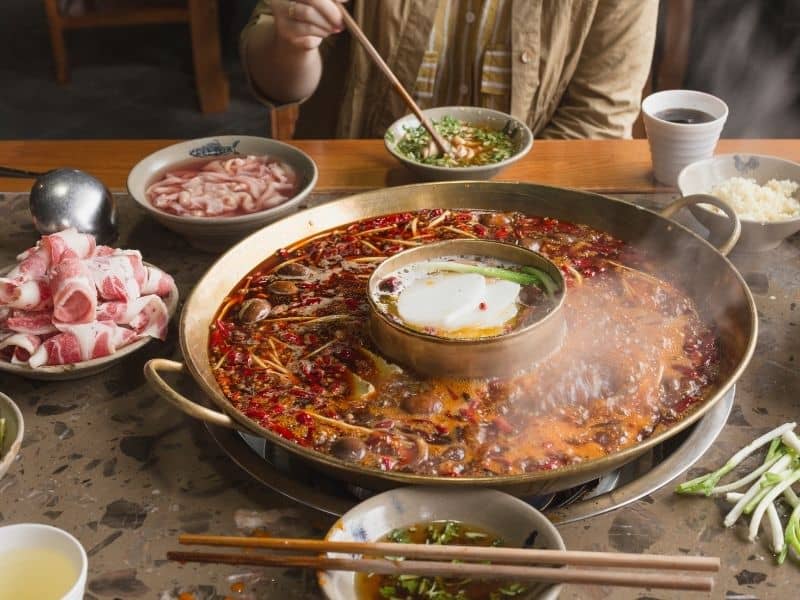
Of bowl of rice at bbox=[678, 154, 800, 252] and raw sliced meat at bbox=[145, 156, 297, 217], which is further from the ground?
bowl of rice at bbox=[678, 154, 800, 252]

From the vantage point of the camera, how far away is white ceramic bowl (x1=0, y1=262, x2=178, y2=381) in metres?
1.95

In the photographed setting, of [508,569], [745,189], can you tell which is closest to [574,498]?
[508,569]

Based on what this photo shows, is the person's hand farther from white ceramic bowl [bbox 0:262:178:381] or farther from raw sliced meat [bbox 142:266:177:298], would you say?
white ceramic bowl [bbox 0:262:178:381]

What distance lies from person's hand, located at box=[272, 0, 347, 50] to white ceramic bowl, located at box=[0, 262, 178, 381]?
1310mm

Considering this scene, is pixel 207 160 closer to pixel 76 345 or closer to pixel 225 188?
pixel 225 188

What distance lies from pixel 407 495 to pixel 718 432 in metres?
0.74

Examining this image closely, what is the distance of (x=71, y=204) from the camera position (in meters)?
2.46

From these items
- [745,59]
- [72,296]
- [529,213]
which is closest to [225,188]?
[72,296]

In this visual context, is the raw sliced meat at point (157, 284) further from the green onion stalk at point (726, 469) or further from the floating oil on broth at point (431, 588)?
the green onion stalk at point (726, 469)

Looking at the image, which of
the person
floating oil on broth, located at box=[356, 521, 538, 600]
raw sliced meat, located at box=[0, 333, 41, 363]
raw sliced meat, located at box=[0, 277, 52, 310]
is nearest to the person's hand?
the person

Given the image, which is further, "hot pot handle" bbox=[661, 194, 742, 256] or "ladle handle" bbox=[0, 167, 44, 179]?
"ladle handle" bbox=[0, 167, 44, 179]

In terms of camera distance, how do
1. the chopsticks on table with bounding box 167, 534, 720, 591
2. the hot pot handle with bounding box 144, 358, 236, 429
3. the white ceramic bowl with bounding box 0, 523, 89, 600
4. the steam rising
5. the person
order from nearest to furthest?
the chopsticks on table with bounding box 167, 534, 720, 591
the white ceramic bowl with bounding box 0, 523, 89, 600
the hot pot handle with bounding box 144, 358, 236, 429
the person
the steam rising

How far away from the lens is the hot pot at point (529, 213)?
5.01ft

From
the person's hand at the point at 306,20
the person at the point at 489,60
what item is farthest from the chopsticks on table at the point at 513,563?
the person at the point at 489,60
